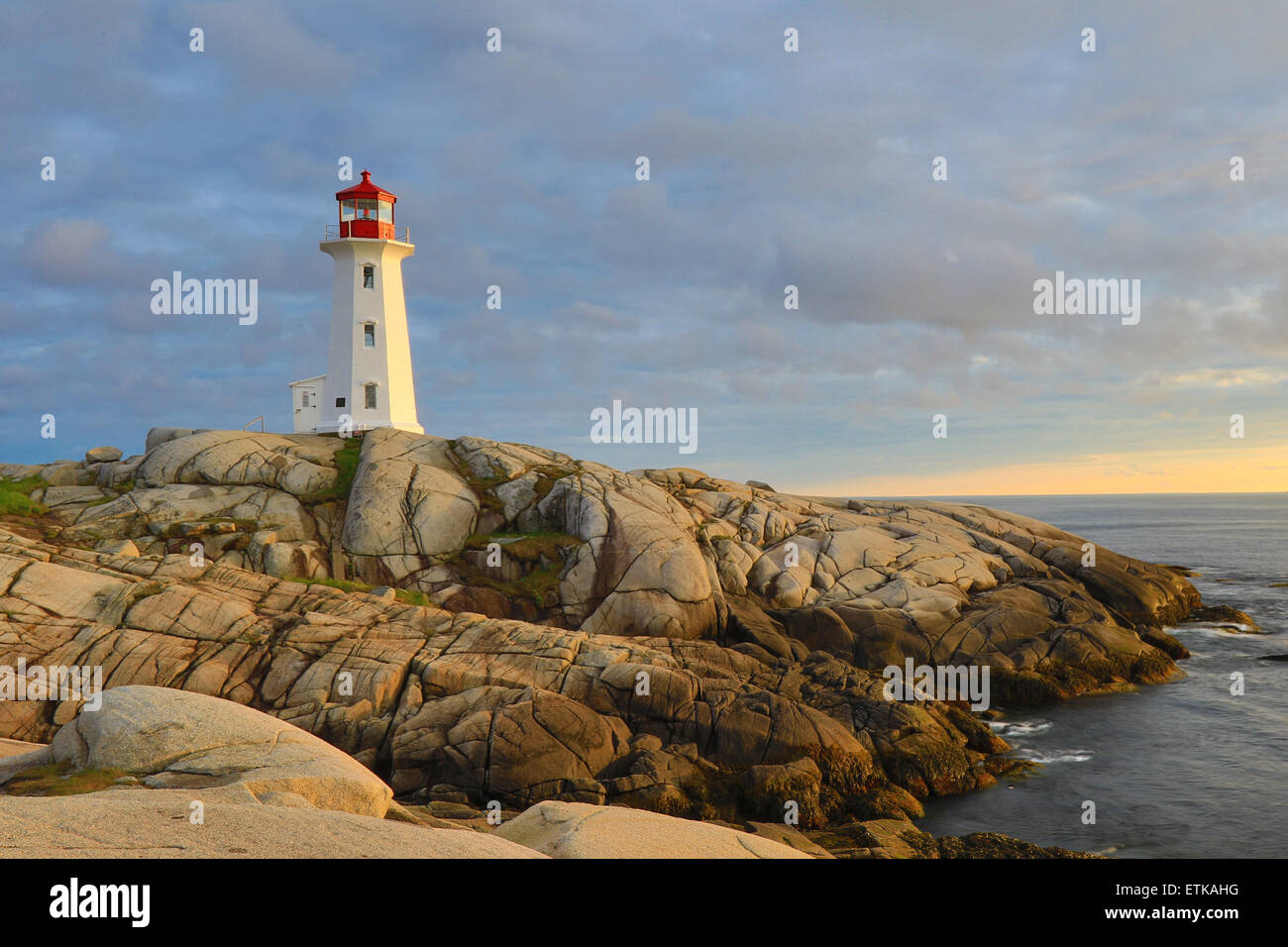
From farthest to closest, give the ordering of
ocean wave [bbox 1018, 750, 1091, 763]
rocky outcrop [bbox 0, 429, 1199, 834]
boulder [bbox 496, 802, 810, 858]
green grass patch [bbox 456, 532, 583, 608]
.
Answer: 1. green grass patch [bbox 456, 532, 583, 608]
2. ocean wave [bbox 1018, 750, 1091, 763]
3. rocky outcrop [bbox 0, 429, 1199, 834]
4. boulder [bbox 496, 802, 810, 858]

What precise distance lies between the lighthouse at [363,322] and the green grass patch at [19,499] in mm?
13389

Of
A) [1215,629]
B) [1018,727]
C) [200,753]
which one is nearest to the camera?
[200,753]

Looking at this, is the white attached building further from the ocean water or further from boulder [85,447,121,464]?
the ocean water

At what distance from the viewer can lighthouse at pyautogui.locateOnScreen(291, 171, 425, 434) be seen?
4812 cm

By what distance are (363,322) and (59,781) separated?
3675 cm

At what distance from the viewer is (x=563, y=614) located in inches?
1373

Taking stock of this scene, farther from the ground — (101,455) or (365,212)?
(365,212)

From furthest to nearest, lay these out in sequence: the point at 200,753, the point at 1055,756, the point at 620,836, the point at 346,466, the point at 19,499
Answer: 1. the point at 346,466
2. the point at 19,499
3. the point at 1055,756
4. the point at 200,753
5. the point at 620,836

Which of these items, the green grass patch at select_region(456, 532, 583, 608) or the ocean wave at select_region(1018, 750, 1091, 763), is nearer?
the ocean wave at select_region(1018, 750, 1091, 763)

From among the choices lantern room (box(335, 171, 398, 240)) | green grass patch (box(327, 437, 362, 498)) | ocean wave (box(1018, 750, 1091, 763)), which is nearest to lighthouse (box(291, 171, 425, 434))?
lantern room (box(335, 171, 398, 240))

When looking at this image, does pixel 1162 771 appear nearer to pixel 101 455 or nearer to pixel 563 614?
pixel 563 614

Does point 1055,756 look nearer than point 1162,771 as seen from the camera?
No

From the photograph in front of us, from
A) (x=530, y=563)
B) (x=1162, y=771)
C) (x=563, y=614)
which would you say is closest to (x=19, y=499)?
(x=530, y=563)

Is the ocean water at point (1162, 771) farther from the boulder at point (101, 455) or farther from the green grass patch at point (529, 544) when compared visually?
the boulder at point (101, 455)
